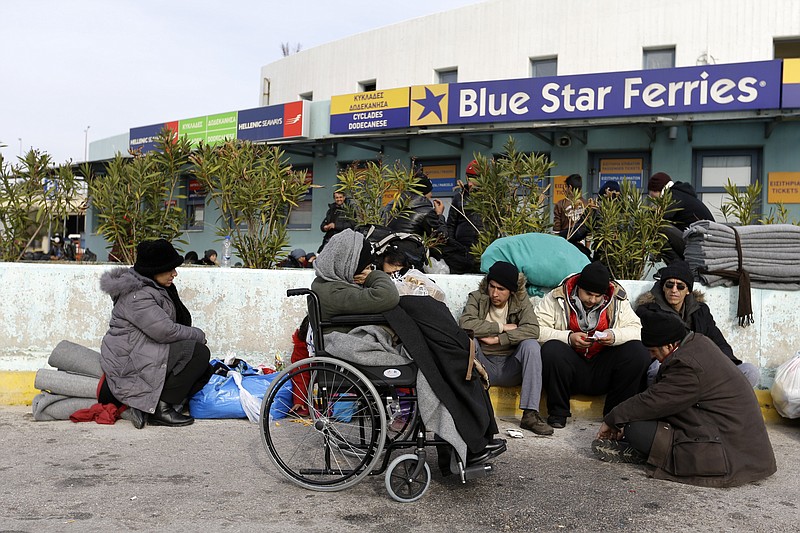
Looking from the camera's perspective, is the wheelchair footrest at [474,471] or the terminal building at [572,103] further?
the terminal building at [572,103]

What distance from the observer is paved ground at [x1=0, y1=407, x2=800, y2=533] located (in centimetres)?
345

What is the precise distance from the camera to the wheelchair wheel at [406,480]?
3.72m

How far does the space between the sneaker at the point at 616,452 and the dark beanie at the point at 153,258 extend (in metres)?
3.30

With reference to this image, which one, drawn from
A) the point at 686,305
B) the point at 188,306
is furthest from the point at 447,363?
the point at 188,306

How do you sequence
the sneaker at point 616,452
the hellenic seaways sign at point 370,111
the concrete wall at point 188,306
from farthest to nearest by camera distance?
the hellenic seaways sign at point 370,111 < the concrete wall at point 188,306 < the sneaker at point 616,452

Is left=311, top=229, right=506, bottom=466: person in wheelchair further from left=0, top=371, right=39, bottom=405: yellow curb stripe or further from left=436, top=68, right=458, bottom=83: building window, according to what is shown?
left=436, top=68, right=458, bottom=83: building window

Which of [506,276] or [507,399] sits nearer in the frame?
[506,276]

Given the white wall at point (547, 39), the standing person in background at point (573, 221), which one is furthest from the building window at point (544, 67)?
the standing person in background at point (573, 221)

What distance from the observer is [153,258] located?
5.36m

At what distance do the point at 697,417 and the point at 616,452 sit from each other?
25.6 inches

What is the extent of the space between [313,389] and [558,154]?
39.6ft

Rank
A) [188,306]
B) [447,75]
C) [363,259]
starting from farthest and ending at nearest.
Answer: [447,75]
[188,306]
[363,259]

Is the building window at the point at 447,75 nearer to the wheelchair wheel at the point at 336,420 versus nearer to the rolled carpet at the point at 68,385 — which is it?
the rolled carpet at the point at 68,385

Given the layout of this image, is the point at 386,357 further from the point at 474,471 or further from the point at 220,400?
the point at 220,400
